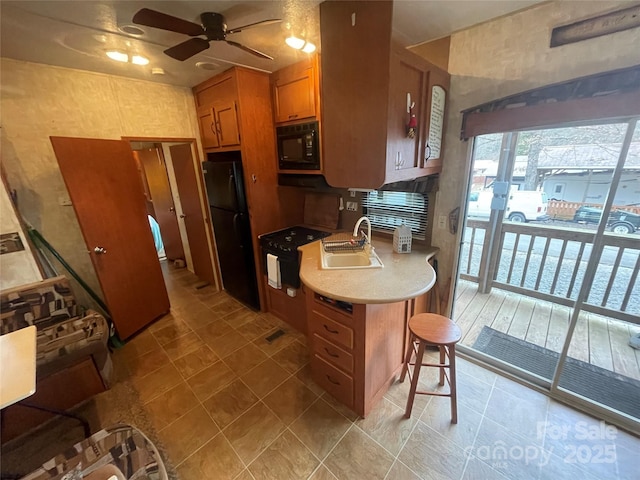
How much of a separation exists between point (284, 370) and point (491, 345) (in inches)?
74.5

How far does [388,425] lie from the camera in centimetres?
165

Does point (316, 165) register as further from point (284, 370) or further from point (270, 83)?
point (284, 370)

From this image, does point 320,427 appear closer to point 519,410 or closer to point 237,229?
point 519,410

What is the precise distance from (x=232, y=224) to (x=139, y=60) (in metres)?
1.58

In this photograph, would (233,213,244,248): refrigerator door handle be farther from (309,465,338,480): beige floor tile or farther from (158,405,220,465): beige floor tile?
(309,465,338,480): beige floor tile

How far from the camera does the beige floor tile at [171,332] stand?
2.57 meters

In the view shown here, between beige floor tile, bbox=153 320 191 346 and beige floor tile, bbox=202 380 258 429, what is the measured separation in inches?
39.1

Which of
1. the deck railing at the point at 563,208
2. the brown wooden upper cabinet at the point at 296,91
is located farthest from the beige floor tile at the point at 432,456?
the brown wooden upper cabinet at the point at 296,91

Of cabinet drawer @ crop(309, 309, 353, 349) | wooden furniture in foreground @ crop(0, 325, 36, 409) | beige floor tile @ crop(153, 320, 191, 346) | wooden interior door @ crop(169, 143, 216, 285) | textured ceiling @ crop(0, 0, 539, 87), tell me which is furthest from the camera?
wooden interior door @ crop(169, 143, 216, 285)

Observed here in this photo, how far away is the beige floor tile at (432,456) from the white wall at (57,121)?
322cm

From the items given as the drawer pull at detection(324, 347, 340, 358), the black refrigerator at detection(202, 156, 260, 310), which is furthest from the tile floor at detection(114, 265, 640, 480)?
the black refrigerator at detection(202, 156, 260, 310)

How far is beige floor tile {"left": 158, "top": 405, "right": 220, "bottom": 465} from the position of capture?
61.2 inches

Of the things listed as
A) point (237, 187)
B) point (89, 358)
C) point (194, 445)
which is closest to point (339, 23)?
point (237, 187)

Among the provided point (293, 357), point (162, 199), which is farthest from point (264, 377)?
point (162, 199)
